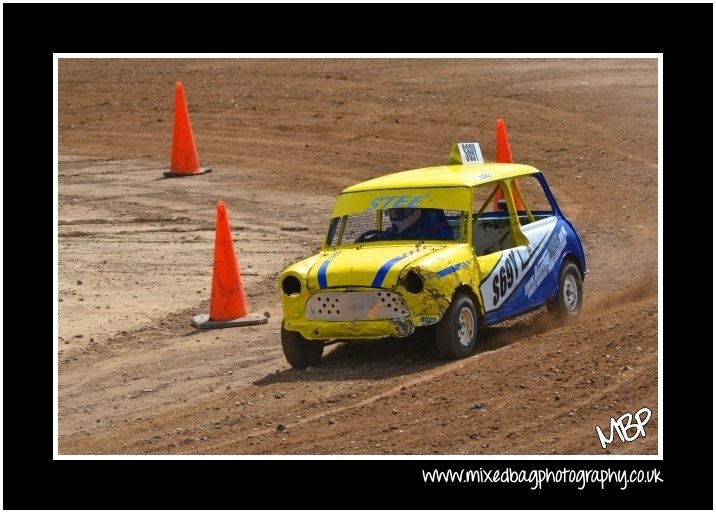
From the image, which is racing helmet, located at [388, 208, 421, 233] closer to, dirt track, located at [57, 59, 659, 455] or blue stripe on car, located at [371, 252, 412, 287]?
blue stripe on car, located at [371, 252, 412, 287]

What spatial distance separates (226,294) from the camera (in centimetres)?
1323

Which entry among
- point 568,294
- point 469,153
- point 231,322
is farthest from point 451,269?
point 231,322

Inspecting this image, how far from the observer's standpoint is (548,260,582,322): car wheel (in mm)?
12273

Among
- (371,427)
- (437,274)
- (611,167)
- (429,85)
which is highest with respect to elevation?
(429,85)


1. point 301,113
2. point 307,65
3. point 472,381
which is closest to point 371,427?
point 472,381

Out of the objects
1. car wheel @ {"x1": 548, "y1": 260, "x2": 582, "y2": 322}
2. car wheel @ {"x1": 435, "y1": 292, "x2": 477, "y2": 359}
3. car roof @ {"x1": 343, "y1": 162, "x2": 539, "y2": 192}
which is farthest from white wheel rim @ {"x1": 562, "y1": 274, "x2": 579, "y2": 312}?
car wheel @ {"x1": 435, "y1": 292, "x2": 477, "y2": 359}

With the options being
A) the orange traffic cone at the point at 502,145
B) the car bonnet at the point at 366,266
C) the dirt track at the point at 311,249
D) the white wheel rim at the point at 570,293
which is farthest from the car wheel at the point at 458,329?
the orange traffic cone at the point at 502,145

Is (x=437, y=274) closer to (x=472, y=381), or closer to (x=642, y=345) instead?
(x=472, y=381)

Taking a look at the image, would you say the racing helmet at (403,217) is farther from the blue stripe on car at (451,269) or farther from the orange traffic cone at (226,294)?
the orange traffic cone at (226,294)

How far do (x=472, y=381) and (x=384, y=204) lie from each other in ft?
7.13

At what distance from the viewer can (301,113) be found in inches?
925

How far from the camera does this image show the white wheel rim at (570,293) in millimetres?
12391

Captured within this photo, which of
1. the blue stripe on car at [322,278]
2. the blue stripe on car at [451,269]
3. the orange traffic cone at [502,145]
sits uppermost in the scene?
the orange traffic cone at [502,145]

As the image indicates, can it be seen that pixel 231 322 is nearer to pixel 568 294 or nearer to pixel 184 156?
pixel 568 294
